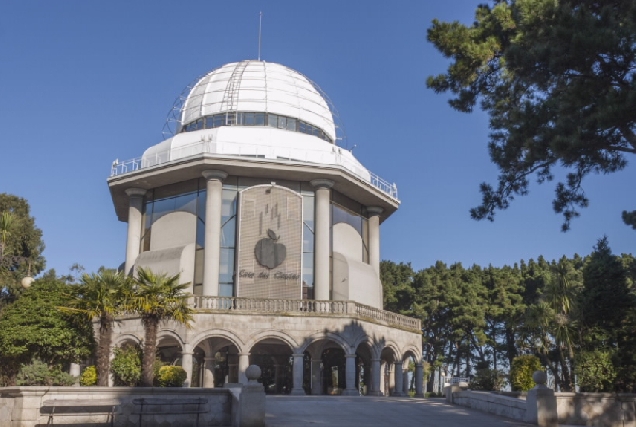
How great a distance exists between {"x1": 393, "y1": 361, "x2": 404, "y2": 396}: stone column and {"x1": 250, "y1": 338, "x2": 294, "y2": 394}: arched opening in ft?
18.8

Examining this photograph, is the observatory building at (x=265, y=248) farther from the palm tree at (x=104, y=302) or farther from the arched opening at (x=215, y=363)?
the palm tree at (x=104, y=302)

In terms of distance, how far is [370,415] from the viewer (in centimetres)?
2177

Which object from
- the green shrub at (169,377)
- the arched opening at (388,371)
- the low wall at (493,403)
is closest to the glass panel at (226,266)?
the arched opening at (388,371)

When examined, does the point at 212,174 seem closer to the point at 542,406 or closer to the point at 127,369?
the point at 127,369

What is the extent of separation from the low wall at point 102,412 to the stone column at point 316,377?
56.3ft

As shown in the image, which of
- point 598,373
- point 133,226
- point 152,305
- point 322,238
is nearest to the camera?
point 598,373

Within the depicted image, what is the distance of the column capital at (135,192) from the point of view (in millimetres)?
42031

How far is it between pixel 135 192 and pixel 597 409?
28.3 meters

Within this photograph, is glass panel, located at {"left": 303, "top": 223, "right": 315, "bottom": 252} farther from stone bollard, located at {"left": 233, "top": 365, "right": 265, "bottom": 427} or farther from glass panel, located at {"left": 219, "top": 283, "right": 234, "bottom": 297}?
stone bollard, located at {"left": 233, "top": 365, "right": 265, "bottom": 427}

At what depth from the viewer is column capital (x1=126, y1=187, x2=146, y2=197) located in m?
42.0

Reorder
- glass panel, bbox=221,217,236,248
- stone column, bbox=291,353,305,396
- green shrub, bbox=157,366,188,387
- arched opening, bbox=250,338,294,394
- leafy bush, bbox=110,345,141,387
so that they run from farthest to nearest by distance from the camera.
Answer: glass panel, bbox=221,217,236,248, arched opening, bbox=250,338,294,394, stone column, bbox=291,353,305,396, green shrub, bbox=157,366,188,387, leafy bush, bbox=110,345,141,387

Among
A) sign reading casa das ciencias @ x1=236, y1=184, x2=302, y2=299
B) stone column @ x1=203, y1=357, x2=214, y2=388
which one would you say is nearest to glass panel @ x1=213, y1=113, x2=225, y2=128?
sign reading casa das ciencias @ x1=236, y1=184, x2=302, y2=299

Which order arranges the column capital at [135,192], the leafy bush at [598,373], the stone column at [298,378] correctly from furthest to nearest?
1. the column capital at [135,192]
2. the stone column at [298,378]
3. the leafy bush at [598,373]

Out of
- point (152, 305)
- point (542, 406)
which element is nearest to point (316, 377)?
point (152, 305)
